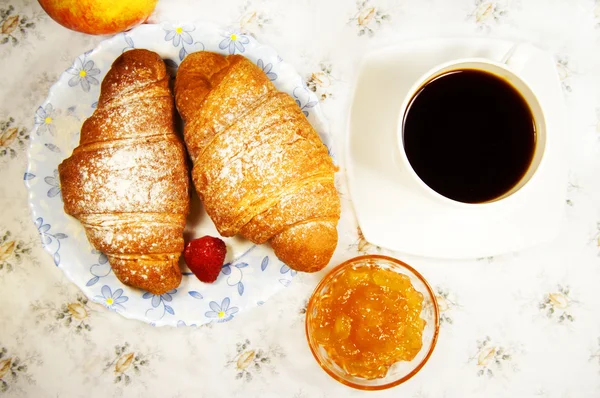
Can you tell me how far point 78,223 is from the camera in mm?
1309

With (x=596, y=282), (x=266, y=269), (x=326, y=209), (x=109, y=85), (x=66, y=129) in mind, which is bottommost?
(x=596, y=282)

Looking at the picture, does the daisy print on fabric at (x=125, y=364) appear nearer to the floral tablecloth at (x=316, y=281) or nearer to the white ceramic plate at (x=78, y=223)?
the floral tablecloth at (x=316, y=281)

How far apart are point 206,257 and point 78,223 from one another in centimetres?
35

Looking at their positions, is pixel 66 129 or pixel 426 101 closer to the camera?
pixel 426 101

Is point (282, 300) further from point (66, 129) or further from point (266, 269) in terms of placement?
point (66, 129)

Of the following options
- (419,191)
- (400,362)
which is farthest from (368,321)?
(419,191)

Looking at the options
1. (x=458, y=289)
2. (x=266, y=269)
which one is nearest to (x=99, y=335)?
(x=266, y=269)

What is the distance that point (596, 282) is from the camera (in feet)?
4.56

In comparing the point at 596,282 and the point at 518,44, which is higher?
the point at 518,44

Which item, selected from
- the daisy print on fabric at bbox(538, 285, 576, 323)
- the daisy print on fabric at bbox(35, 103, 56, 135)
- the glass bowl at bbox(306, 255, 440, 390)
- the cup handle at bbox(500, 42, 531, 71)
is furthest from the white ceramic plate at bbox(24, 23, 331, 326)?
the daisy print on fabric at bbox(538, 285, 576, 323)

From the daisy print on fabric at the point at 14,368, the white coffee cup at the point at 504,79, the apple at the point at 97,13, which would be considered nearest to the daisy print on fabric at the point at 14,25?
the apple at the point at 97,13

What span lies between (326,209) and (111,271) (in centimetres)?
58

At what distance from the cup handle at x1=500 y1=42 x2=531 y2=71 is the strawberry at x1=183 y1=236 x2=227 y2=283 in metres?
0.82

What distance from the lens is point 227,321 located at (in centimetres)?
137
